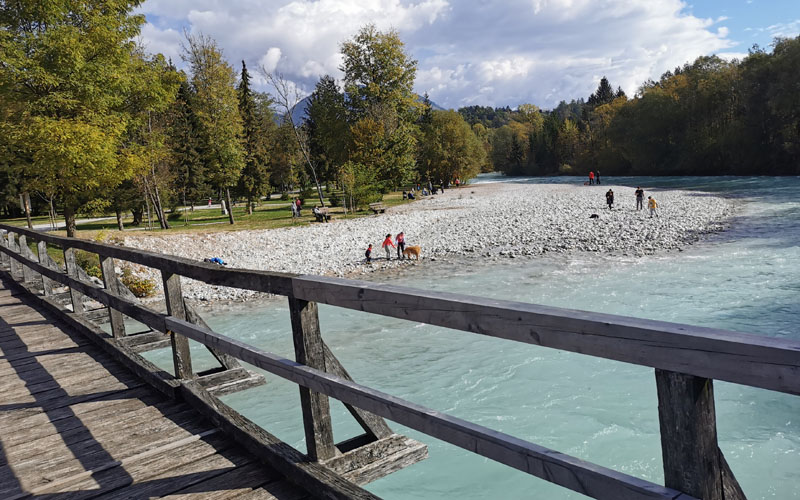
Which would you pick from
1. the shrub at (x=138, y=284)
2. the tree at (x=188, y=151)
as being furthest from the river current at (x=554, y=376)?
→ the tree at (x=188, y=151)

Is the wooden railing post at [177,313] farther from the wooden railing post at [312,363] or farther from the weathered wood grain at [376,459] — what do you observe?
the weathered wood grain at [376,459]

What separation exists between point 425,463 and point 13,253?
8056mm

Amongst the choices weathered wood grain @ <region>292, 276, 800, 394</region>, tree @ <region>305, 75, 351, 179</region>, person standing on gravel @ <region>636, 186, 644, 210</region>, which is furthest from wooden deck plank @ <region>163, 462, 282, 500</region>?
tree @ <region>305, 75, 351, 179</region>

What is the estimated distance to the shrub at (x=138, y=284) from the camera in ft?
60.3

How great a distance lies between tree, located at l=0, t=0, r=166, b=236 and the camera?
1816 cm

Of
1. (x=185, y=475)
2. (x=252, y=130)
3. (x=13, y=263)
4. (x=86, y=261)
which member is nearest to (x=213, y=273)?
(x=185, y=475)

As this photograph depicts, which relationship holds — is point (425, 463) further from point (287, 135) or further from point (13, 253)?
point (287, 135)

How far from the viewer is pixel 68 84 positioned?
19109 millimetres

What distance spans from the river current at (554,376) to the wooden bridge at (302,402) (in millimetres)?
3557

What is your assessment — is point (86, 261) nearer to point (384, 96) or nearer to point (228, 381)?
point (228, 381)

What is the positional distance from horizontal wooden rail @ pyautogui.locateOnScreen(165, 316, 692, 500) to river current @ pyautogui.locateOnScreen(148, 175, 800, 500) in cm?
471

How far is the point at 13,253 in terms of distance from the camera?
32.5ft

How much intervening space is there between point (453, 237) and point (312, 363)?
25.0 metres

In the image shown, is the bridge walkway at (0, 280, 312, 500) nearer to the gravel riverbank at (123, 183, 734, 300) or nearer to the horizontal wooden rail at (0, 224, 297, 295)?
the horizontal wooden rail at (0, 224, 297, 295)
